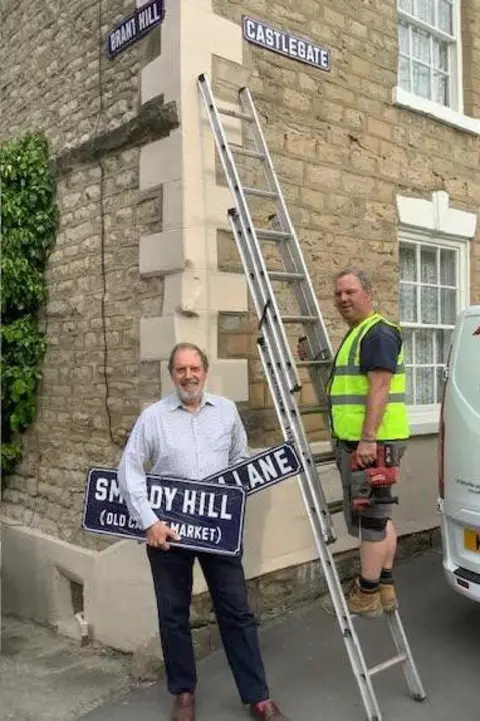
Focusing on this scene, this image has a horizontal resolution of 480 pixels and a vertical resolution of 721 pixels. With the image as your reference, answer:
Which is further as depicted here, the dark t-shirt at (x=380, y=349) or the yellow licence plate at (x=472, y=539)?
the yellow licence plate at (x=472, y=539)

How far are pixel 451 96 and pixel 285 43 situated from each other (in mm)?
2373

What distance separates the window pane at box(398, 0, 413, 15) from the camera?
6.70 m

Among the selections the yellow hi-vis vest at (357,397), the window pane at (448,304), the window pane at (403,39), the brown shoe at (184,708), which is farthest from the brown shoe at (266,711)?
the window pane at (403,39)

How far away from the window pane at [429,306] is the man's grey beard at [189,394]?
3621mm

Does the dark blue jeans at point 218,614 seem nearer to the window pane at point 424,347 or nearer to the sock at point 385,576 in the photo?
the sock at point 385,576

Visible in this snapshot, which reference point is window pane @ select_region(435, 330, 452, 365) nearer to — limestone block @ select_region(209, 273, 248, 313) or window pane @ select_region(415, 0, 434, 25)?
limestone block @ select_region(209, 273, 248, 313)

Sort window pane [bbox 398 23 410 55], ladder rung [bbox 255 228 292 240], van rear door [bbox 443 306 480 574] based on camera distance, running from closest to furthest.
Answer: van rear door [bbox 443 306 480 574]
ladder rung [bbox 255 228 292 240]
window pane [bbox 398 23 410 55]

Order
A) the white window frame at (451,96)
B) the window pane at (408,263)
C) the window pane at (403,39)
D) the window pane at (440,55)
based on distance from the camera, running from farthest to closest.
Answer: the window pane at (440,55)
the window pane at (403,39)
the window pane at (408,263)
the white window frame at (451,96)

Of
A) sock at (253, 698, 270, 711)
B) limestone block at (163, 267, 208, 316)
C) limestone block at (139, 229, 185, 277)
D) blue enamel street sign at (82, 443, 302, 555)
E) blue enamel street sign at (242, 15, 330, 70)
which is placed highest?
blue enamel street sign at (242, 15, 330, 70)

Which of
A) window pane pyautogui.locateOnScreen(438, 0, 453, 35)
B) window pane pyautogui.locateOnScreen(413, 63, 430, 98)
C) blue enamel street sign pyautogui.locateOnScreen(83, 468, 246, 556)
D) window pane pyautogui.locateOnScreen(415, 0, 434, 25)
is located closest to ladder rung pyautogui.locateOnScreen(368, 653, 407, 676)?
blue enamel street sign pyautogui.locateOnScreen(83, 468, 246, 556)

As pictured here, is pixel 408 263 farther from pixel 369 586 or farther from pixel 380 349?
pixel 369 586

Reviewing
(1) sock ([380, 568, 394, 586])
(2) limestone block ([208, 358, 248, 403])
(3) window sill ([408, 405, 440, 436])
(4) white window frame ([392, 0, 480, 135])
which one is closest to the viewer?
(1) sock ([380, 568, 394, 586])

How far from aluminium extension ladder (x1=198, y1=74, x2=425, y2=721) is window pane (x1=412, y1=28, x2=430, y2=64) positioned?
101 inches

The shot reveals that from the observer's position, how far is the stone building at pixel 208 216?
16.1ft
